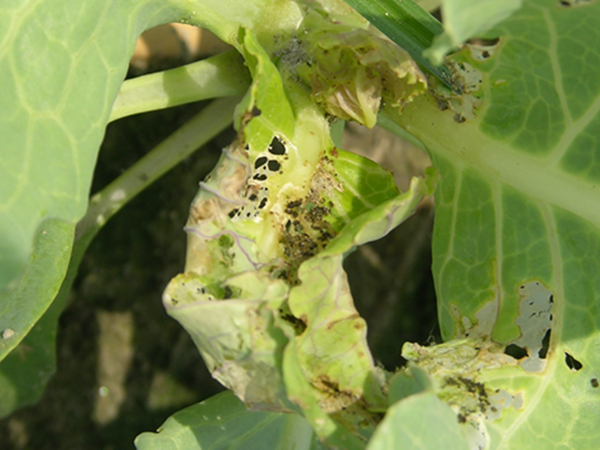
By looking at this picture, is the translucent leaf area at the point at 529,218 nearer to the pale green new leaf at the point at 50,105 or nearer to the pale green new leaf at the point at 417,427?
the pale green new leaf at the point at 417,427

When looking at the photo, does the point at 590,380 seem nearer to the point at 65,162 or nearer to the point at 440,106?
the point at 440,106

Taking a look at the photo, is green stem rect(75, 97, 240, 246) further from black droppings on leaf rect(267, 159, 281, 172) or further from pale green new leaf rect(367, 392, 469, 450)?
pale green new leaf rect(367, 392, 469, 450)

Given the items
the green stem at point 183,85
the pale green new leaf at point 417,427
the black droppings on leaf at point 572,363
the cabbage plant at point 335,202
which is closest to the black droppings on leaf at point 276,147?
the cabbage plant at point 335,202

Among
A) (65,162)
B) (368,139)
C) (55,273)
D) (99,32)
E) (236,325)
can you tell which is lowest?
(368,139)

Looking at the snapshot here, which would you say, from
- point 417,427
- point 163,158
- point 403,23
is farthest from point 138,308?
point 417,427

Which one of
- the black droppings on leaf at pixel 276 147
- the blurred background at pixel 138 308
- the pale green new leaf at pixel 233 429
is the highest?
the black droppings on leaf at pixel 276 147

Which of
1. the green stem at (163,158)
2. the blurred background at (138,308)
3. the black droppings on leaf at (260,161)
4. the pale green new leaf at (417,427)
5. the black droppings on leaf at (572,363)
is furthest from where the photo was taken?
the blurred background at (138,308)

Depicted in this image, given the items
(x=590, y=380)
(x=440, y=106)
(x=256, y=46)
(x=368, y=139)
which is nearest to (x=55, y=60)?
(x=256, y=46)
